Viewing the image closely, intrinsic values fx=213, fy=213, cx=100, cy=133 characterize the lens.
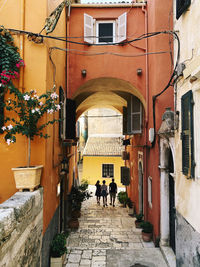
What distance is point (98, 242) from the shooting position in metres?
A: 7.75

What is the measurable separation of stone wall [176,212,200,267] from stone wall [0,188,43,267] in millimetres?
2964

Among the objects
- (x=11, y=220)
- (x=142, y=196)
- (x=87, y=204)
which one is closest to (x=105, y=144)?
(x=87, y=204)

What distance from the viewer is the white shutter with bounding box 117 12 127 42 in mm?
8305

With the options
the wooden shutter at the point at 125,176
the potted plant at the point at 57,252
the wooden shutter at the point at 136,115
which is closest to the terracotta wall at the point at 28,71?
the potted plant at the point at 57,252

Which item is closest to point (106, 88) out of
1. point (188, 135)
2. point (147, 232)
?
point (147, 232)

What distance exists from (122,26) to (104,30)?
81 centimetres

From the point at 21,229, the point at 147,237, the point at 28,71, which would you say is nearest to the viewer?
the point at 21,229

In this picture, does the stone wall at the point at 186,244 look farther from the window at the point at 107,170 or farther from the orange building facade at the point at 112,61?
the window at the point at 107,170

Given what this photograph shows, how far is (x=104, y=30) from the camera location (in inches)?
345

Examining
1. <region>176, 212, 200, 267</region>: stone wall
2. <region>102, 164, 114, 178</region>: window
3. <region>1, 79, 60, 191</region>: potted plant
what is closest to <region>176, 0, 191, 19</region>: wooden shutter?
<region>1, 79, 60, 191</region>: potted plant

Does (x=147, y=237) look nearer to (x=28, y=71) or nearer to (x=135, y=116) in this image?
(x=135, y=116)

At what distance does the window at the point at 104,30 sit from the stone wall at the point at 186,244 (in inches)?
272

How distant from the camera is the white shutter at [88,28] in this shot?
8.38 metres

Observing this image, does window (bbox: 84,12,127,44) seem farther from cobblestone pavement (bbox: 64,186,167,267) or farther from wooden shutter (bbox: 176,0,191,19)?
cobblestone pavement (bbox: 64,186,167,267)
